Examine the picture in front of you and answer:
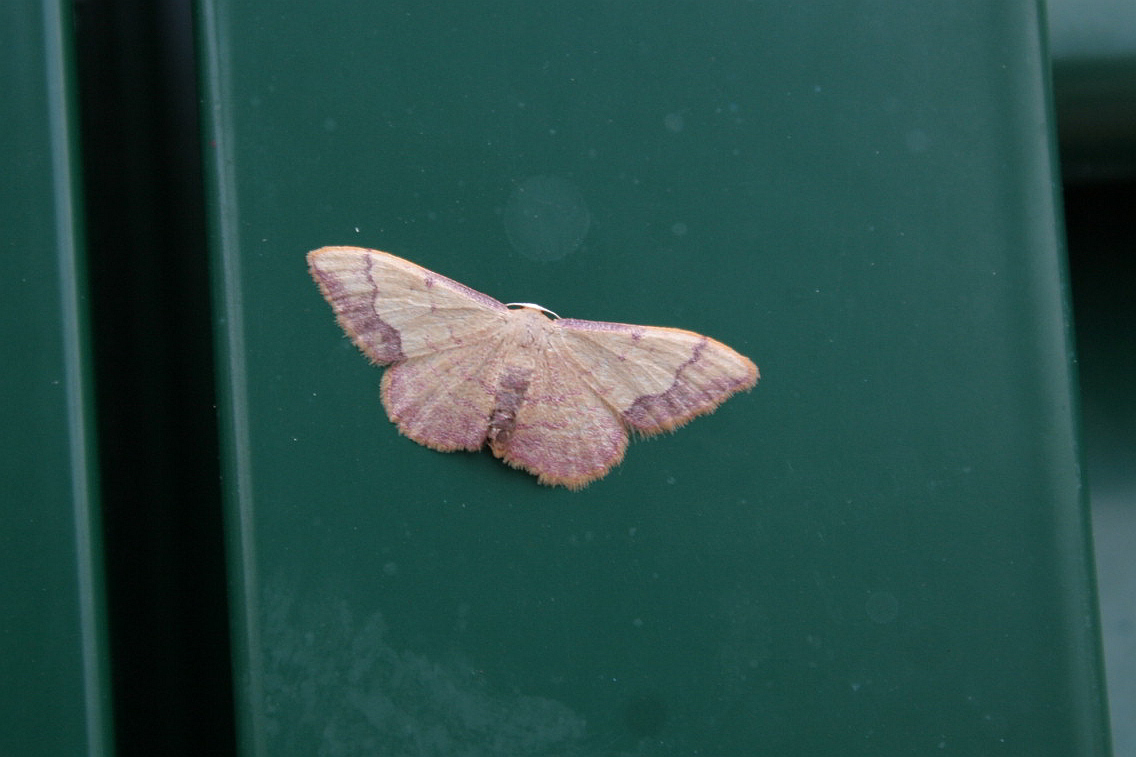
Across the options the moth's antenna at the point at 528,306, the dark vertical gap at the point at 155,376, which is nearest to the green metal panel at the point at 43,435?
the dark vertical gap at the point at 155,376

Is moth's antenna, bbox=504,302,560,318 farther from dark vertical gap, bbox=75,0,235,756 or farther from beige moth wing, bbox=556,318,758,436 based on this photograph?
dark vertical gap, bbox=75,0,235,756

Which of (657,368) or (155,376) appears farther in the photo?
(155,376)

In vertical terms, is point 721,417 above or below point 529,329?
below

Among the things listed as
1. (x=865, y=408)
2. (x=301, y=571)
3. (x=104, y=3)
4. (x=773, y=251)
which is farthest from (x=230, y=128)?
(x=865, y=408)

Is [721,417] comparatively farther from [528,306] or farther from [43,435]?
[43,435]

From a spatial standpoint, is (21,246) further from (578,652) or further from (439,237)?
(578,652)

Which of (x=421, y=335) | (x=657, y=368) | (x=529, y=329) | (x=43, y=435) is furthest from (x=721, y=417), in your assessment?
(x=43, y=435)
